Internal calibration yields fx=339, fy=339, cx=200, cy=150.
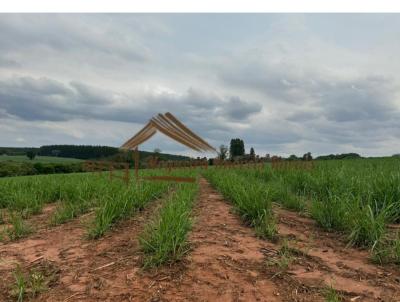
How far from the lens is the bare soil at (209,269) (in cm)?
260

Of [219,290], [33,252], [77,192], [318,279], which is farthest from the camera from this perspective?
[77,192]

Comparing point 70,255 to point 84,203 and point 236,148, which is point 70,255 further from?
point 236,148

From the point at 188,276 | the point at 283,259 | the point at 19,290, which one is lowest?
the point at 19,290

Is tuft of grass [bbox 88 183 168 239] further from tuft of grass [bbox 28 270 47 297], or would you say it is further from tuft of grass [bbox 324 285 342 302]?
tuft of grass [bbox 324 285 342 302]

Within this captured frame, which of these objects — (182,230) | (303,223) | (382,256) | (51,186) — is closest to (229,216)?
(303,223)

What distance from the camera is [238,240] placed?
148 inches

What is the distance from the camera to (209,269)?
2.92 meters

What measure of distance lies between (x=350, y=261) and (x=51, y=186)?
6778mm

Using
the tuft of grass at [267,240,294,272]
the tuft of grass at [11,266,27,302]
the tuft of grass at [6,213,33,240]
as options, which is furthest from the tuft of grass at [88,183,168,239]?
the tuft of grass at [267,240,294,272]

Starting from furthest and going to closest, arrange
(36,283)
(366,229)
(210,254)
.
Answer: (366,229)
(210,254)
(36,283)

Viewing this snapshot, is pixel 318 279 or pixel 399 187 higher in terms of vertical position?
pixel 399 187

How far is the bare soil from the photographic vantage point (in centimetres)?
260

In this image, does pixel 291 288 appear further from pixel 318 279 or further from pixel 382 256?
pixel 382 256

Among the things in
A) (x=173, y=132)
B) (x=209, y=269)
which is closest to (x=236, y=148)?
(x=173, y=132)
